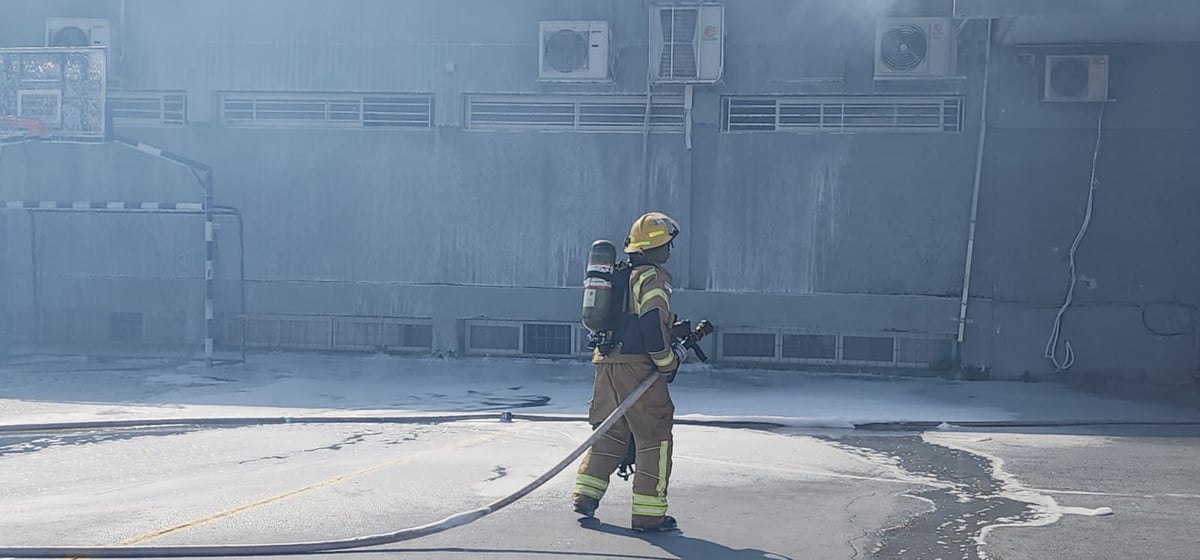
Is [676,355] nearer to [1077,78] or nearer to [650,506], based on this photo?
[650,506]

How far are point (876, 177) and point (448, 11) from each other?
19.1 feet

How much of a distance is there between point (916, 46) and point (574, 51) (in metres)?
4.15

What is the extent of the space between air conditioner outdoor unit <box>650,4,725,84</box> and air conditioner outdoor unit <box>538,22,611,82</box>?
68cm

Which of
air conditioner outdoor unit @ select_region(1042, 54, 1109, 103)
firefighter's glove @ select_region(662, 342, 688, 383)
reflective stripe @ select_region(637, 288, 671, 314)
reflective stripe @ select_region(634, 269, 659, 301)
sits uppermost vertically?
air conditioner outdoor unit @ select_region(1042, 54, 1109, 103)

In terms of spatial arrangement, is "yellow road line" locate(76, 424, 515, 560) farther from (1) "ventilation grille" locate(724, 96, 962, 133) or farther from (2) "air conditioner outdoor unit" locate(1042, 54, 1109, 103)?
(2) "air conditioner outdoor unit" locate(1042, 54, 1109, 103)

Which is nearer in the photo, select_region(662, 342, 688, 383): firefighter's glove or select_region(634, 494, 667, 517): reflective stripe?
select_region(634, 494, 667, 517): reflective stripe

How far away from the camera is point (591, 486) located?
6.75 meters

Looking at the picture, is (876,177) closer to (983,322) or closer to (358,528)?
(983,322)

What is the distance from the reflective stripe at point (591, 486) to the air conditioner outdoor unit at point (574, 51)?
345 inches

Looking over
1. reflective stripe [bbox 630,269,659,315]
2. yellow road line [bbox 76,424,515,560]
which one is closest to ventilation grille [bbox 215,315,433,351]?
yellow road line [bbox 76,424,515,560]

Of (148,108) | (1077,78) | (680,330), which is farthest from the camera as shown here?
(148,108)

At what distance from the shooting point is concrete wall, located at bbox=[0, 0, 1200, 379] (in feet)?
46.9

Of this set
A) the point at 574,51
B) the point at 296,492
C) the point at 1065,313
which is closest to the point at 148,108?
the point at 574,51

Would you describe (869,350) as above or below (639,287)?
below
